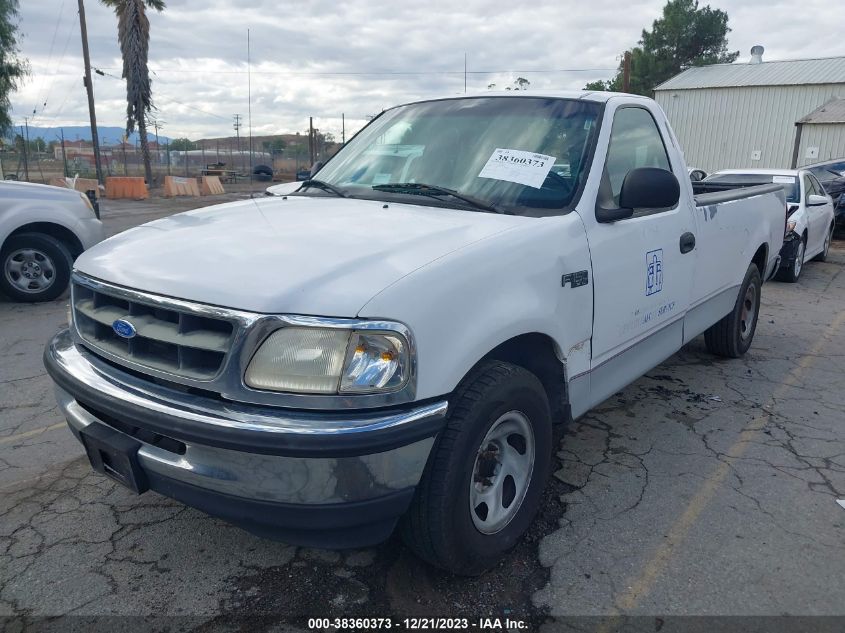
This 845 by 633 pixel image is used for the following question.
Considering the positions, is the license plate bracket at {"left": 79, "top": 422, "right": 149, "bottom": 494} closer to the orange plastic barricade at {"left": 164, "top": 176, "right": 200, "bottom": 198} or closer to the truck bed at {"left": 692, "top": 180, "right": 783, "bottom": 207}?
the truck bed at {"left": 692, "top": 180, "right": 783, "bottom": 207}

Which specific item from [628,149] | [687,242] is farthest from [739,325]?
[628,149]

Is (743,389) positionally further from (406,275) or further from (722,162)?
(722,162)

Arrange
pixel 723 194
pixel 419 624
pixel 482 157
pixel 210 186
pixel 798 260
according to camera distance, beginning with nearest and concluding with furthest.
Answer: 1. pixel 419 624
2. pixel 482 157
3. pixel 723 194
4. pixel 798 260
5. pixel 210 186

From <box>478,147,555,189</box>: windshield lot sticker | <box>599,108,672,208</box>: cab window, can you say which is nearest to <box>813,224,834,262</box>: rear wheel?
<box>599,108,672,208</box>: cab window

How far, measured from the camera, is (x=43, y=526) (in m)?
3.02

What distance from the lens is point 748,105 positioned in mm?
30422

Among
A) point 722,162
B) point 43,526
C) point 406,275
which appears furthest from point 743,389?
point 722,162

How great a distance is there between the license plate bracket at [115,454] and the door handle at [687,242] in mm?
3047

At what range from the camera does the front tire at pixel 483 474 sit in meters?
2.32

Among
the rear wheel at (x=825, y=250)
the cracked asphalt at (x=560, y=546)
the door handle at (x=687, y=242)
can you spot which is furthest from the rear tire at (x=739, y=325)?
the rear wheel at (x=825, y=250)

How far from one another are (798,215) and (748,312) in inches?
183

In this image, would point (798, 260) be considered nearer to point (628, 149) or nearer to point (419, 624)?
point (628, 149)

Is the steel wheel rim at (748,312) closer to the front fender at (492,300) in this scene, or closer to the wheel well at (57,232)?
the front fender at (492,300)

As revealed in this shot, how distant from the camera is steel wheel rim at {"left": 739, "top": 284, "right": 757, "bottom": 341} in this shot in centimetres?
555
